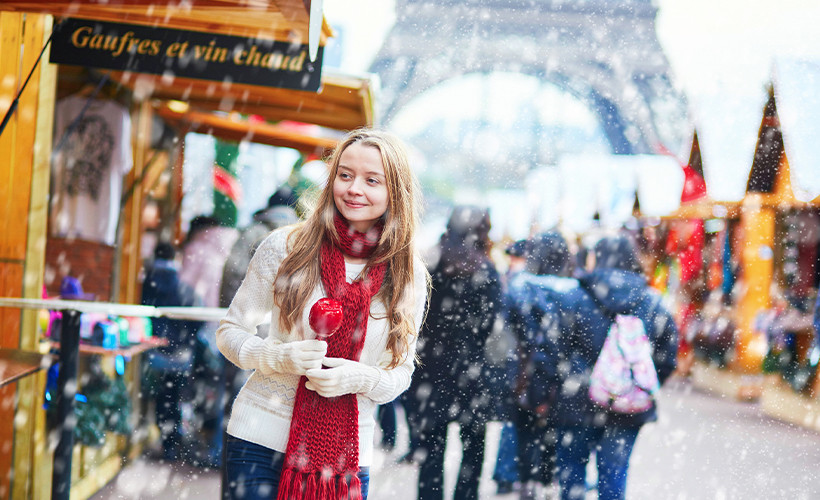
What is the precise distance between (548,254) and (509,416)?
866 mm

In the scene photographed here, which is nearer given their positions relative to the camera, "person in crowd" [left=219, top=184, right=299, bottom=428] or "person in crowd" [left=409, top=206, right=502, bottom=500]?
"person in crowd" [left=409, top=206, right=502, bottom=500]

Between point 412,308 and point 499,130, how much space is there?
41.2 metres

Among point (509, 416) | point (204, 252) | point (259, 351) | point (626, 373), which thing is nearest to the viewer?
point (259, 351)

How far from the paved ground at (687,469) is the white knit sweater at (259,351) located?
235cm

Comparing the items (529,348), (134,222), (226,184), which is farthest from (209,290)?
(226,184)

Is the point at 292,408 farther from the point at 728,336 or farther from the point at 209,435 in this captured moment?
the point at 728,336

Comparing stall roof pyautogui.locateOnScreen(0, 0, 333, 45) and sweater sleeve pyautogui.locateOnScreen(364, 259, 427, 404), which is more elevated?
stall roof pyautogui.locateOnScreen(0, 0, 333, 45)

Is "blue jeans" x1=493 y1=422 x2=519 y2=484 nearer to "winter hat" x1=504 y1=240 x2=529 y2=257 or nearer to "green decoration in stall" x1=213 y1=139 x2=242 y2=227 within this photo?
"winter hat" x1=504 y1=240 x2=529 y2=257

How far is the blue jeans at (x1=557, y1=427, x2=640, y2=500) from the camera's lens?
10.6 ft

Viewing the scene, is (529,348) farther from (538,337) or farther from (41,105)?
(41,105)

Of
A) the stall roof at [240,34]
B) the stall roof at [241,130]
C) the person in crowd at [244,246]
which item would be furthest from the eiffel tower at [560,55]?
the person in crowd at [244,246]

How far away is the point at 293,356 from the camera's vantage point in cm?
157

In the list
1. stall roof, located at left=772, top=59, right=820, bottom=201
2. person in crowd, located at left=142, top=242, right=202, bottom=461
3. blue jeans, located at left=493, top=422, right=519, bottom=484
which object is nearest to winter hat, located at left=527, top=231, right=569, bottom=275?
blue jeans, located at left=493, top=422, right=519, bottom=484

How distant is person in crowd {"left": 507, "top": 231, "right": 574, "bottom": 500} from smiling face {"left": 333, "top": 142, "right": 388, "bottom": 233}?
1.68 m
